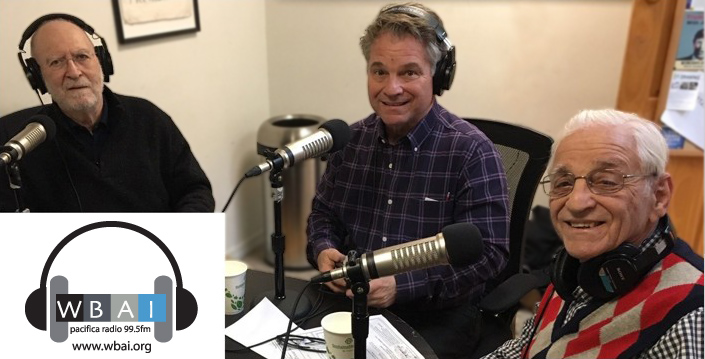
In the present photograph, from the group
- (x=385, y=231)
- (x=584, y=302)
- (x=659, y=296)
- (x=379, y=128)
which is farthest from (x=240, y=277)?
Result: (x=659, y=296)

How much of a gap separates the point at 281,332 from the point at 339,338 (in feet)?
0.67

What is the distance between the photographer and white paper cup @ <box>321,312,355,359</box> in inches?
43.8

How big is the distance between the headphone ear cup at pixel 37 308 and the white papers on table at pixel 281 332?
0.40 meters

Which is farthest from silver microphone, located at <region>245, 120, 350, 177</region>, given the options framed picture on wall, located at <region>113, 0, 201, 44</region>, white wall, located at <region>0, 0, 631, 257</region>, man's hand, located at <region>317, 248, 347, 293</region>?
framed picture on wall, located at <region>113, 0, 201, 44</region>

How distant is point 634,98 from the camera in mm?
2400

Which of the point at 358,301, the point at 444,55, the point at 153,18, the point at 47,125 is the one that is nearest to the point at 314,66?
the point at 153,18

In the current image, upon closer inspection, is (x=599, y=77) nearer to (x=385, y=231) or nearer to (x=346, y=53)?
(x=346, y=53)

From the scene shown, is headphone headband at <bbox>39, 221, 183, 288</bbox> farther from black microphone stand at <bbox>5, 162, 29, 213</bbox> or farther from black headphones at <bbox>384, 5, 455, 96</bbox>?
black headphones at <bbox>384, 5, 455, 96</bbox>

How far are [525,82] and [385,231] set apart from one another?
1471mm

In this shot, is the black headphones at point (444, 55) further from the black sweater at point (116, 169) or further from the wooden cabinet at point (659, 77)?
the wooden cabinet at point (659, 77)

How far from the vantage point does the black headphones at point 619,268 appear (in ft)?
3.26

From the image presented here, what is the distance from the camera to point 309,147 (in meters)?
1.23

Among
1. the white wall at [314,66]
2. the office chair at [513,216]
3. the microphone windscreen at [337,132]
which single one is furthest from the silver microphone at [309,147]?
the white wall at [314,66]

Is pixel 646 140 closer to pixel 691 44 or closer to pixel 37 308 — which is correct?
pixel 37 308
